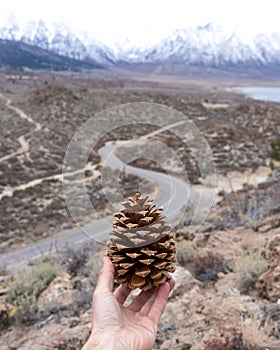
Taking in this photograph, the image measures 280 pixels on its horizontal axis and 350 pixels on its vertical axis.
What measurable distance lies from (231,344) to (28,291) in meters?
4.05

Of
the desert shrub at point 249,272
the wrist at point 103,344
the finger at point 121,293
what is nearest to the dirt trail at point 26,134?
the desert shrub at point 249,272

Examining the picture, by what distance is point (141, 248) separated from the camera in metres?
2.80

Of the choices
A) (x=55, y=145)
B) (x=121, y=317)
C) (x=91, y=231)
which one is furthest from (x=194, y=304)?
(x=55, y=145)

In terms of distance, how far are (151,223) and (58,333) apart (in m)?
3.07

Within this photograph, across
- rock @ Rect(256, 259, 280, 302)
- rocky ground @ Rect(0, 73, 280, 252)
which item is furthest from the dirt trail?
rock @ Rect(256, 259, 280, 302)

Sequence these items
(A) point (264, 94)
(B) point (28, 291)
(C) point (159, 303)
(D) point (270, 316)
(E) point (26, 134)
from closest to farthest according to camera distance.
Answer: (C) point (159, 303), (D) point (270, 316), (B) point (28, 291), (E) point (26, 134), (A) point (264, 94)

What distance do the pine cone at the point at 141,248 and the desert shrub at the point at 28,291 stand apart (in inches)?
145

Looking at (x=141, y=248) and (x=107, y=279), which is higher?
(x=141, y=248)

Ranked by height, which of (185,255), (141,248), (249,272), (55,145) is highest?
(141,248)

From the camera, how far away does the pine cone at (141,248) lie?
2.79 m

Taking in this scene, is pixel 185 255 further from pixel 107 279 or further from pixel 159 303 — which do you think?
pixel 107 279

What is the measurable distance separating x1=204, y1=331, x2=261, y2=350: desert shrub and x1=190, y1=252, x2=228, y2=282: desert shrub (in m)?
2.13

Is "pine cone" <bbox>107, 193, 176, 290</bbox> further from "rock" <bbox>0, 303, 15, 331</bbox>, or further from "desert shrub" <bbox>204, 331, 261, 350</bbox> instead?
"rock" <bbox>0, 303, 15, 331</bbox>

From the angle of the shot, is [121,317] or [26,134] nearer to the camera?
[121,317]
